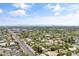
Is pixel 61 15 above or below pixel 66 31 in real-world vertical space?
above

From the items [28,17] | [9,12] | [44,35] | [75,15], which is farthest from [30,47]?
[75,15]

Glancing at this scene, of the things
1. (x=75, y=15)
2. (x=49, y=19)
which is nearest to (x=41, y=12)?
(x=49, y=19)

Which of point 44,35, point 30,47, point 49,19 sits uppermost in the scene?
point 49,19

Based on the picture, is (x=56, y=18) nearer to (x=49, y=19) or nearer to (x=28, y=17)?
(x=49, y=19)

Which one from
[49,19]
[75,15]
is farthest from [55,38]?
[75,15]

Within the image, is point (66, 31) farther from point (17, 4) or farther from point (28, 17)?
point (17, 4)

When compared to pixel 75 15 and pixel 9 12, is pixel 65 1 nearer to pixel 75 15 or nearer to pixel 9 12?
pixel 75 15

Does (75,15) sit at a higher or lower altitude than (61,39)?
higher
